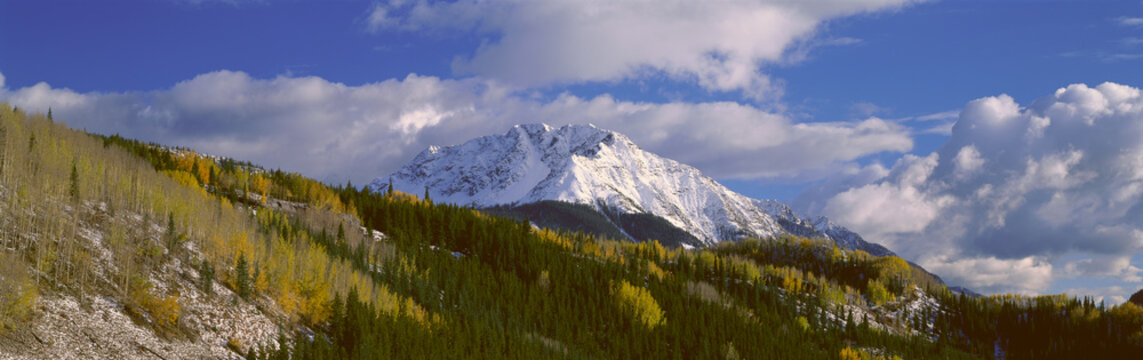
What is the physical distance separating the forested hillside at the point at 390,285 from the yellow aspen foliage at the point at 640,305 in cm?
33

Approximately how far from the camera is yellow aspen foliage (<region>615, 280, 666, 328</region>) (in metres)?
81.8

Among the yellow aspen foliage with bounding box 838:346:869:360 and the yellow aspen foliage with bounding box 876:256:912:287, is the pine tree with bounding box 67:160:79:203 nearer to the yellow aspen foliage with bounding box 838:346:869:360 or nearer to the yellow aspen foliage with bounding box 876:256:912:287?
the yellow aspen foliage with bounding box 838:346:869:360

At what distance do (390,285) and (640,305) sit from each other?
34.8 m

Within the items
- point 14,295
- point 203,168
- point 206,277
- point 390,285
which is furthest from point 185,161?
point 14,295

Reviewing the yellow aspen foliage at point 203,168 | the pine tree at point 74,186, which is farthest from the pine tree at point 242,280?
the yellow aspen foliage at point 203,168

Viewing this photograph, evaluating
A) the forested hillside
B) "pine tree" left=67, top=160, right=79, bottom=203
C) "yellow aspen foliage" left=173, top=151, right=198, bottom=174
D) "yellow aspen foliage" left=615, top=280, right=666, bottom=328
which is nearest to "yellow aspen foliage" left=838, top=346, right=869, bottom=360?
the forested hillside

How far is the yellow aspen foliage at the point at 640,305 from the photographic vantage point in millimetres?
81750

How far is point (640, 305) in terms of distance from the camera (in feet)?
276

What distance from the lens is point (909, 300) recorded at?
134m

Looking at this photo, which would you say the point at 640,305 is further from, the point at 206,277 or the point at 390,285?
the point at 206,277

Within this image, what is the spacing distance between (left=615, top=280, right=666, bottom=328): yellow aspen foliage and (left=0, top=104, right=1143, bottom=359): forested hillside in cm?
33

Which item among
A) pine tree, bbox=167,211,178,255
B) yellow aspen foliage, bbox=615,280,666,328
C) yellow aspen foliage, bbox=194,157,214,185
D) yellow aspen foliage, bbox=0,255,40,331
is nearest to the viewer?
yellow aspen foliage, bbox=0,255,40,331

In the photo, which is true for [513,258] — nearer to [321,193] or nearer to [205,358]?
[321,193]

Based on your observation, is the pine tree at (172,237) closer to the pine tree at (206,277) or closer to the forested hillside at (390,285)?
the forested hillside at (390,285)
